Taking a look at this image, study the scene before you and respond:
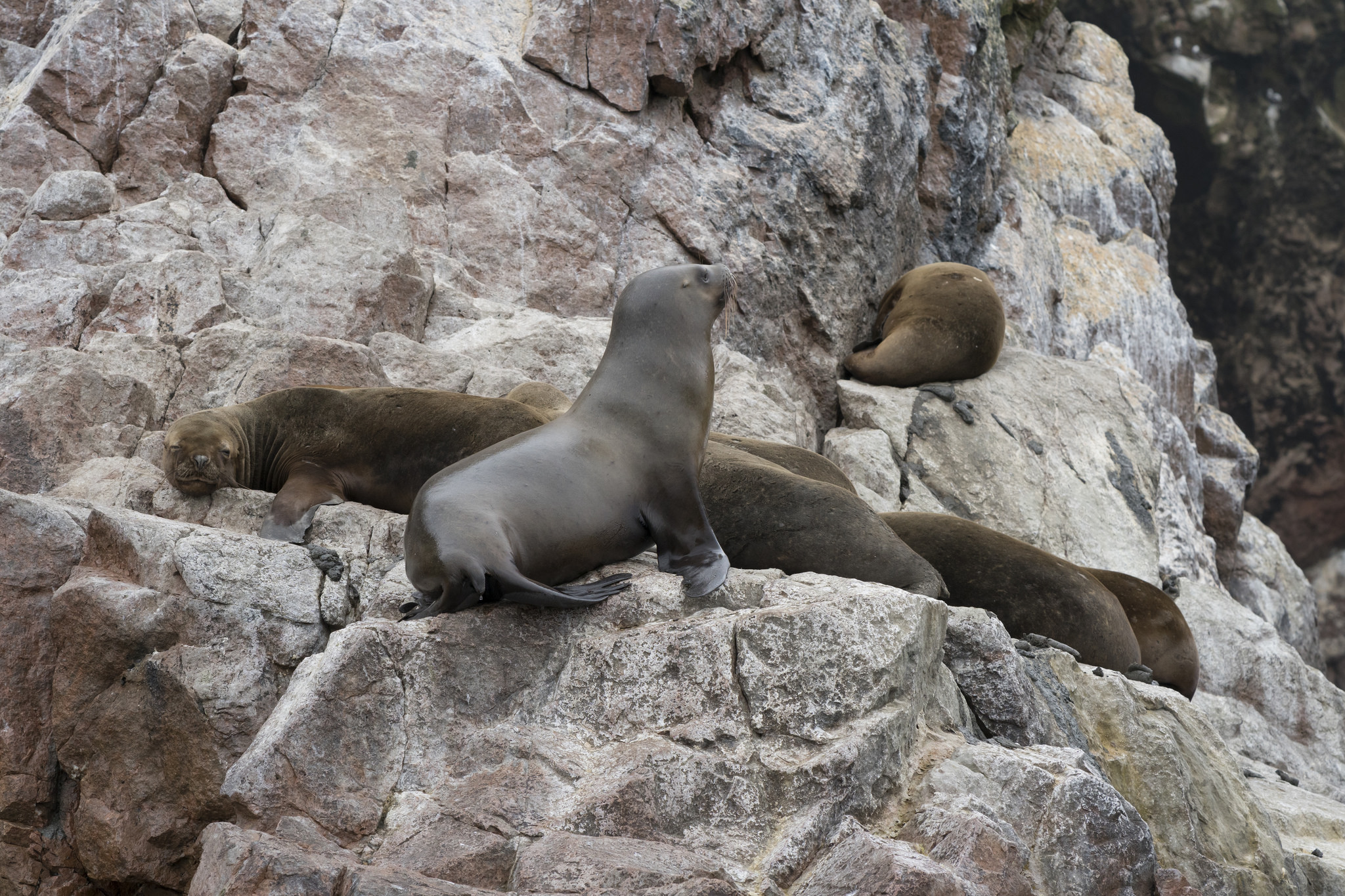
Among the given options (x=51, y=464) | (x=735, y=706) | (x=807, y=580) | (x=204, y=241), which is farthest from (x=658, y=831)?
(x=204, y=241)

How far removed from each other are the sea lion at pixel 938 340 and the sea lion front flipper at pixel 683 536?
6793 millimetres

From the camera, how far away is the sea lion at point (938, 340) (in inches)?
444

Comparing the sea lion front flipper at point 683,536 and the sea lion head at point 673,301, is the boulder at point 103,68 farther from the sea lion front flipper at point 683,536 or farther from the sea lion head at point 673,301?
the sea lion front flipper at point 683,536

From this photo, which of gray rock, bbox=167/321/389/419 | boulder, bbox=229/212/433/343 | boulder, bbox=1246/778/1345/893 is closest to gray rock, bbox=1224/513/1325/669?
boulder, bbox=1246/778/1345/893

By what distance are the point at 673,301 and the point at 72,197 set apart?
5.96 meters

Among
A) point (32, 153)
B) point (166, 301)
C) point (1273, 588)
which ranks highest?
point (32, 153)

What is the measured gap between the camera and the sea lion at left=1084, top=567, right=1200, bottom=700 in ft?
24.6

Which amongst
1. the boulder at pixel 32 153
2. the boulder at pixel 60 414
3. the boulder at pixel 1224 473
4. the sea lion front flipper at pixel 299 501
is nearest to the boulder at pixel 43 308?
the boulder at pixel 60 414

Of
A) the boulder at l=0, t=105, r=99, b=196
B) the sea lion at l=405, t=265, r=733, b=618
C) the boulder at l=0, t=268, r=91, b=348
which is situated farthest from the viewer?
the boulder at l=0, t=105, r=99, b=196

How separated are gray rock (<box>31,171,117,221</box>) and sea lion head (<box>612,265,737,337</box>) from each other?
567cm

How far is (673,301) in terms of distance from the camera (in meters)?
5.37

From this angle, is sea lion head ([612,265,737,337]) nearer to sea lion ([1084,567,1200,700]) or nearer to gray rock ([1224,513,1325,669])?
sea lion ([1084,567,1200,700])

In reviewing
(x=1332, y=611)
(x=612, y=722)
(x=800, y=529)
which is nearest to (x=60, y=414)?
(x=800, y=529)

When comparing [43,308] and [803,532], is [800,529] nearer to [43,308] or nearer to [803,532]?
[803,532]
